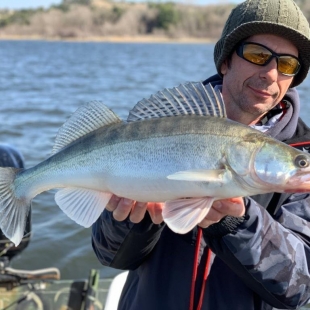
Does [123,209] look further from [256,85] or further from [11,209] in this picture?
[256,85]

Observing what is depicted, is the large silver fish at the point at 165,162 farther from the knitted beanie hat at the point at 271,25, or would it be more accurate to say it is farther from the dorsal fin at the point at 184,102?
the knitted beanie hat at the point at 271,25

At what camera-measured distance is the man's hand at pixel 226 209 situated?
230cm

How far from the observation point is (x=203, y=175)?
222 cm

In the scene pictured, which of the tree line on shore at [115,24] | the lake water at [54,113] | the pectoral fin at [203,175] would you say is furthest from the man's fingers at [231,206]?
the tree line on shore at [115,24]

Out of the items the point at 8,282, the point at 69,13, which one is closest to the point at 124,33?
the point at 69,13

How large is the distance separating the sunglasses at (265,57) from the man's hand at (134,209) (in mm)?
1113

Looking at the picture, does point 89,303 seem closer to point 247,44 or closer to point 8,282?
point 8,282

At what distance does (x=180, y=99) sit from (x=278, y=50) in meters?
0.87

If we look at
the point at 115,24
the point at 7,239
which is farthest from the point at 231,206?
the point at 115,24

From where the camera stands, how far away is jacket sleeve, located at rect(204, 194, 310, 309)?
239 centimetres

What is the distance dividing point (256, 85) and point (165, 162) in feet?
3.11

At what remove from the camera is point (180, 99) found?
98.0 inches

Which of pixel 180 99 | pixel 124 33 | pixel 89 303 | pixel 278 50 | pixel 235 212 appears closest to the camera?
pixel 235 212

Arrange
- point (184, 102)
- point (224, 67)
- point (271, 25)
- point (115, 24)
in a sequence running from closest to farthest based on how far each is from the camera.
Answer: point (184, 102) → point (271, 25) → point (224, 67) → point (115, 24)
